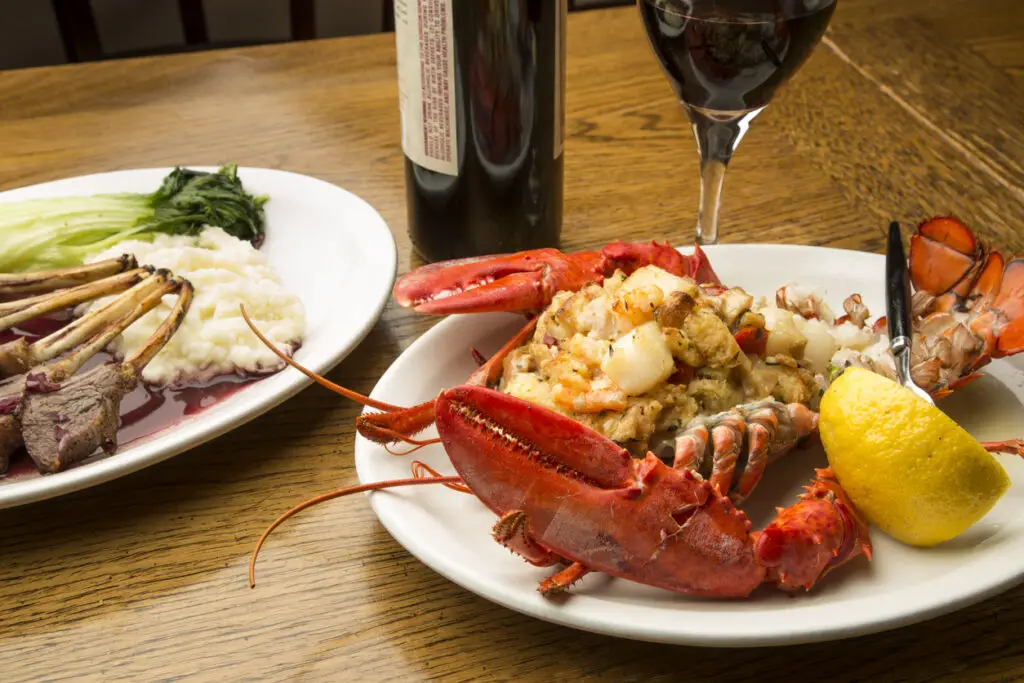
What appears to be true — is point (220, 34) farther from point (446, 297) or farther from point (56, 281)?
point (446, 297)

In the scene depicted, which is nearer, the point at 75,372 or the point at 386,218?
the point at 75,372

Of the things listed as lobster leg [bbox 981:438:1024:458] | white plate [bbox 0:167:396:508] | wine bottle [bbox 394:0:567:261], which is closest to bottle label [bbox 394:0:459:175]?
wine bottle [bbox 394:0:567:261]

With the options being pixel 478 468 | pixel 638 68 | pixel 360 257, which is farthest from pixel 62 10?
pixel 478 468

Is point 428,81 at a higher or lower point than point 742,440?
higher

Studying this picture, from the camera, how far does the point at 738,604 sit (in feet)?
2.53

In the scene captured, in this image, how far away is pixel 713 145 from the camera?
4.00 ft

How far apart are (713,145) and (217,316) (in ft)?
2.07

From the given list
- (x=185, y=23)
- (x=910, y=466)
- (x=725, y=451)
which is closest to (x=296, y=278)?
(x=725, y=451)

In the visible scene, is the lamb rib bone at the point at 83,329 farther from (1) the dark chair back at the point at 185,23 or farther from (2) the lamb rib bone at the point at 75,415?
(1) the dark chair back at the point at 185,23

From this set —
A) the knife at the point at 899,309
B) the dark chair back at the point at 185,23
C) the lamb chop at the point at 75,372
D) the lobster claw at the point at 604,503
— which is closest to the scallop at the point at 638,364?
the lobster claw at the point at 604,503

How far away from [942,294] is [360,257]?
699 mm

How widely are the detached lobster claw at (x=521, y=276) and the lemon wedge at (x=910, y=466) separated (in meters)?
0.31

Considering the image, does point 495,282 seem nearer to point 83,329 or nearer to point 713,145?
point 713,145

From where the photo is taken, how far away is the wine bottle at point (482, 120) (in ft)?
3.74
